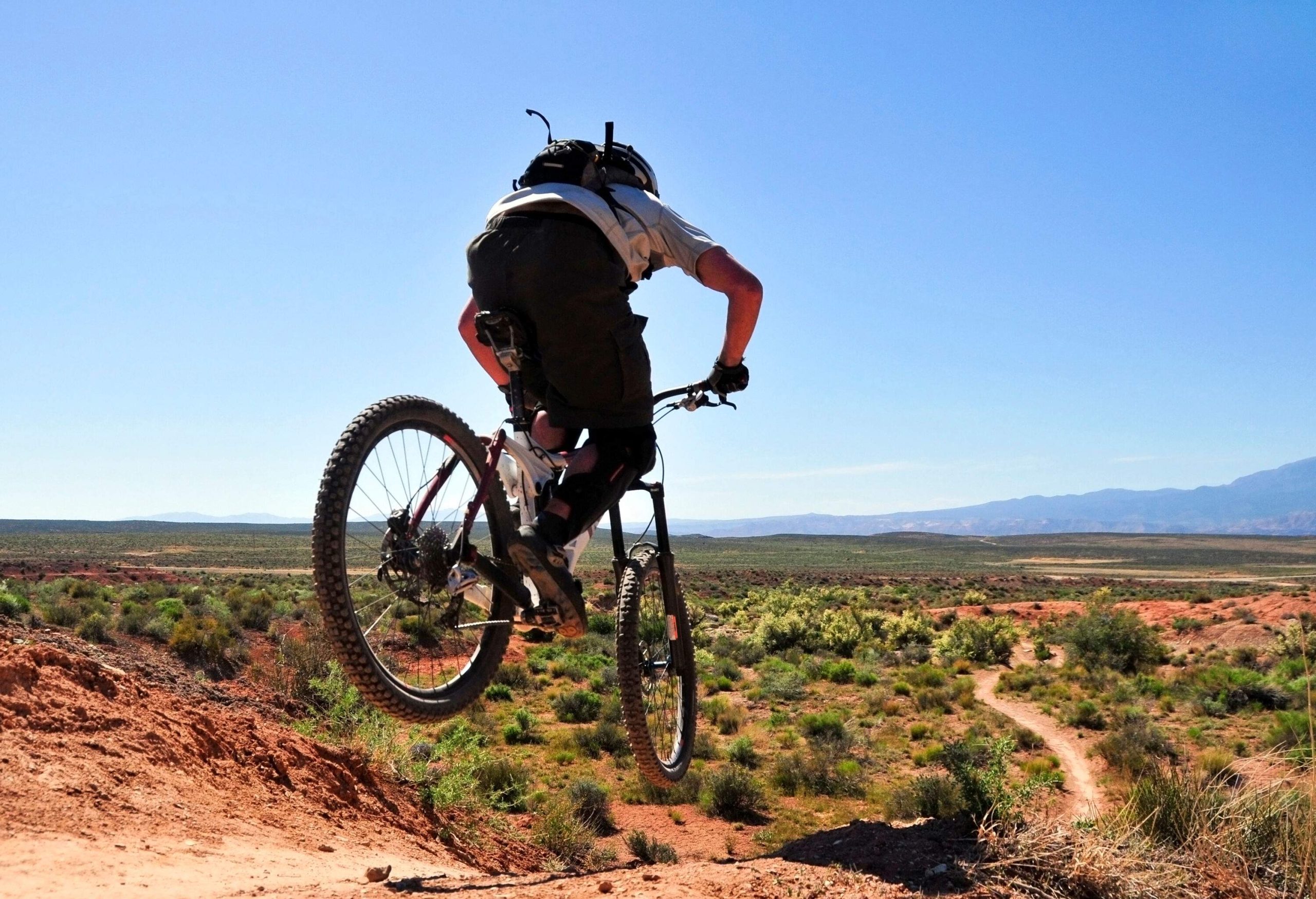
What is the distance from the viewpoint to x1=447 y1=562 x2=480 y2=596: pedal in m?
3.54

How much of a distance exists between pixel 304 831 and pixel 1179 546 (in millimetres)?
202116

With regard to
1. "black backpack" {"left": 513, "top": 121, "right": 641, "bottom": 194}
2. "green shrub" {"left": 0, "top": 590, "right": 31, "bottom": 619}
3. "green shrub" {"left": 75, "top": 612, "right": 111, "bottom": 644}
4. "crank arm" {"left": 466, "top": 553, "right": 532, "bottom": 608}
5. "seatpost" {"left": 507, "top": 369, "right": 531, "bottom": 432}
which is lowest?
"green shrub" {"left": 75, "top": 612, "right": 111, "bottom": 644}

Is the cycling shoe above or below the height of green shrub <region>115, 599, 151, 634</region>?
above

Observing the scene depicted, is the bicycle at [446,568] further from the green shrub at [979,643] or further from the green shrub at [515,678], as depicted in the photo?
the green shrub at [979,643]

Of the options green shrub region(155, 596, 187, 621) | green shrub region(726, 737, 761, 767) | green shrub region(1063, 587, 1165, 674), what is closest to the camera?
green shrub region(726, 737, 761, 767)

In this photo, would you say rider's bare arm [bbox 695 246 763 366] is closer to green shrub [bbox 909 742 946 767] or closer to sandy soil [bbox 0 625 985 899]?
sandy soil [bbox 0 625 985 899]

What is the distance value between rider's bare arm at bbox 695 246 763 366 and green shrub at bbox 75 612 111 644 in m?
14.0

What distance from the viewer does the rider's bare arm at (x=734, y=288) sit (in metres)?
4.07

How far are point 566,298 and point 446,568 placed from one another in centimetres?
118

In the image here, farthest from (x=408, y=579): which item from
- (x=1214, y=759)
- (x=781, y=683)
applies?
(x=781, y=683)

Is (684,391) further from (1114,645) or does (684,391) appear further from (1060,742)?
(1114,645)

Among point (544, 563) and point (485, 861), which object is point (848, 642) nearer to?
point (485, 861)

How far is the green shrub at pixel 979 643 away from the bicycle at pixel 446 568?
26.7 meters

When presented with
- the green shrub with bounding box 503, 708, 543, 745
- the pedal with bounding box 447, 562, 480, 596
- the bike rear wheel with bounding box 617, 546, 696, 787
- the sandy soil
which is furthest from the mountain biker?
the green shrub with bounding box 503, 708, 543, 745
